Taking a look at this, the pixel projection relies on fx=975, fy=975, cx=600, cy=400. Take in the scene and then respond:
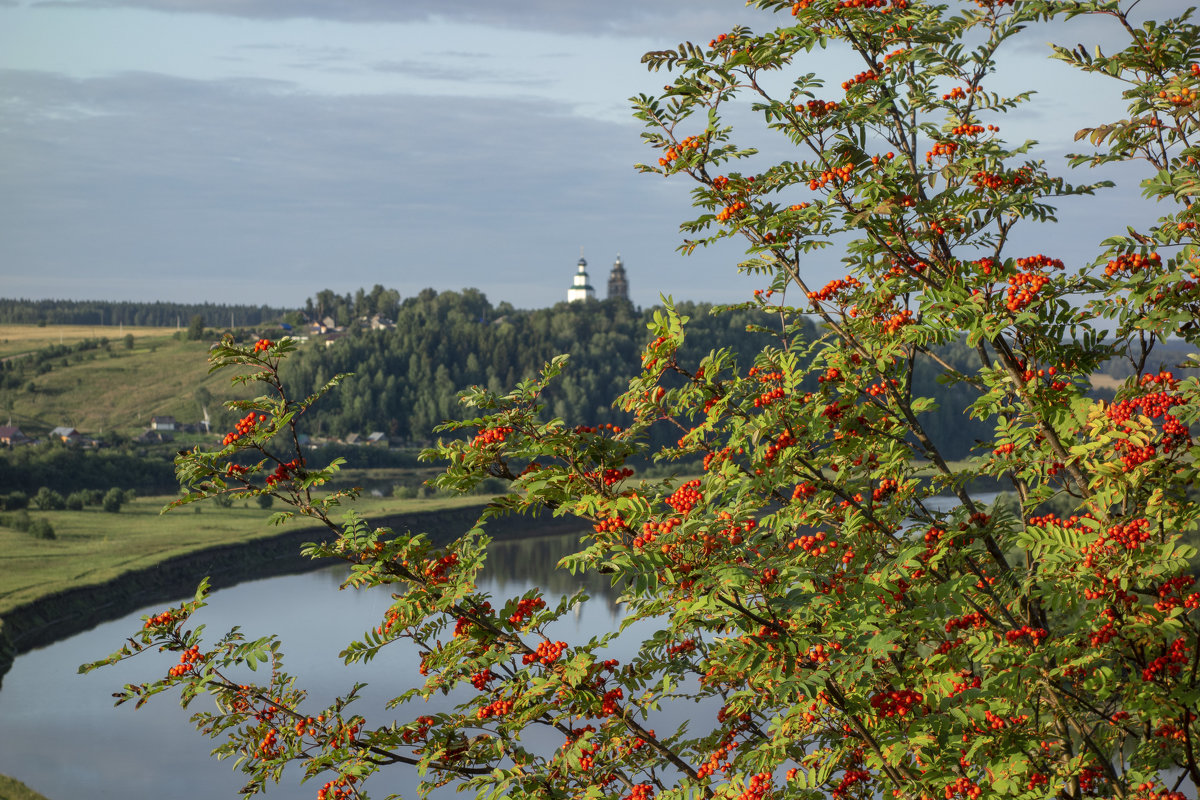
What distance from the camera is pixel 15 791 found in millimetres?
22359

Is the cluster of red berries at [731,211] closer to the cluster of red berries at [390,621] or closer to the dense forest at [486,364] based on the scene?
the cluster of red berries at [390,621]

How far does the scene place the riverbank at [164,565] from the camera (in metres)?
38.2

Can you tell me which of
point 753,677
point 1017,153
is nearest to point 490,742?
point 753,677

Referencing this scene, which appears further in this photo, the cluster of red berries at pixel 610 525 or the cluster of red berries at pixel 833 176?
the cluster of red berries at pixel 833 176

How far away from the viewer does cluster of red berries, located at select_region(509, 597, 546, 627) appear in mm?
4762

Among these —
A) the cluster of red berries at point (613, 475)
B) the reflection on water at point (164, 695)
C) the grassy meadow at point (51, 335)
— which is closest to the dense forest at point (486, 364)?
the grassy meadow at point (51, 335)

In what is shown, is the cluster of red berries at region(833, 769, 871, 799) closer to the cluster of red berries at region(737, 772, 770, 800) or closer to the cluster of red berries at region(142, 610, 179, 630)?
the cluster of red berries at region(737, 772, 770, 800)

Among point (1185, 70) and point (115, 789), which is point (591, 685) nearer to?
point (1185, 70)

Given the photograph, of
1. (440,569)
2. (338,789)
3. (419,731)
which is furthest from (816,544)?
(338,789)

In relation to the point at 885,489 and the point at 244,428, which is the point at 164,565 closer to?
the point at 244,428

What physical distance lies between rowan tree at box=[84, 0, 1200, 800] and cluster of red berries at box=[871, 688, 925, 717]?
0.4 inches

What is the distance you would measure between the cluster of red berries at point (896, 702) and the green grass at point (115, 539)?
36.4 m

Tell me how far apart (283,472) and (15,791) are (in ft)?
75.5

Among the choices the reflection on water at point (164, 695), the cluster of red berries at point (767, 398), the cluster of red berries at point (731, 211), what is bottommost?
the reflection on water at point (164, 695)
